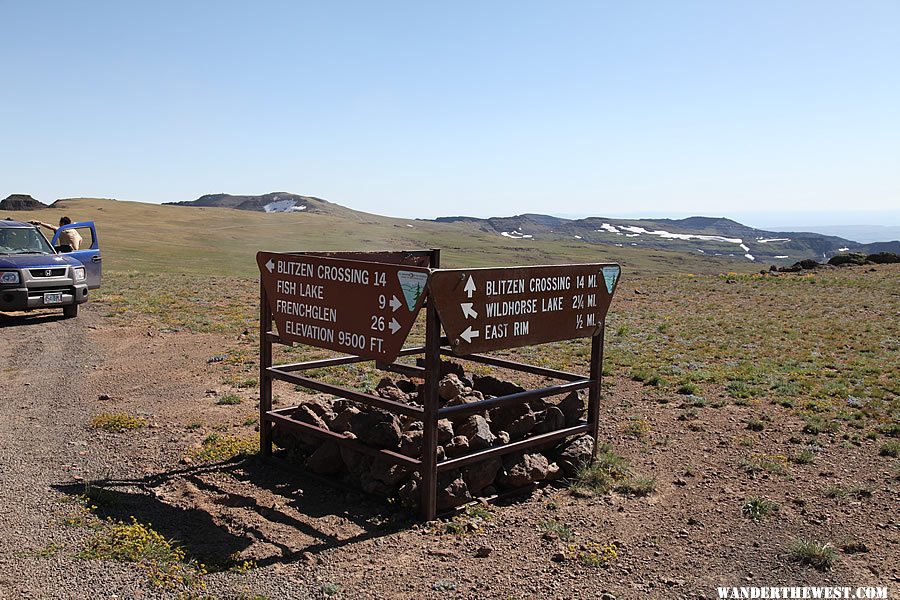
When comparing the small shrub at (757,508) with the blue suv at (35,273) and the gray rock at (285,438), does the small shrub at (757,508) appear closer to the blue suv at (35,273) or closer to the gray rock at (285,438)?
the gray rock at (285,438)

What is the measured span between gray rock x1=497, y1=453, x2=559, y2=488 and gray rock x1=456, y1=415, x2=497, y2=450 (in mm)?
289

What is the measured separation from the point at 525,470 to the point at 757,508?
81.4 inches

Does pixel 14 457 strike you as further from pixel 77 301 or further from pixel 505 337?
pixel 77 301

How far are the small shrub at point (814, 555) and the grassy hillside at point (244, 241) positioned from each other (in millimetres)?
54977

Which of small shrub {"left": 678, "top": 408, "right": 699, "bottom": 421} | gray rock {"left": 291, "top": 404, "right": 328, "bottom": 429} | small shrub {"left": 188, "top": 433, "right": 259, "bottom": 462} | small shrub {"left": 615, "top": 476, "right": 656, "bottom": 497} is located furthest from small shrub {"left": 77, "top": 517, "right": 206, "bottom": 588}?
small shrub {"left": 678, "top": 408, "right": 699, "bottom": 421}

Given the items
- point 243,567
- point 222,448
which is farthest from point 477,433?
point 222,448

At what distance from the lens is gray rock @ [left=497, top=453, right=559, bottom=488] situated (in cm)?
699

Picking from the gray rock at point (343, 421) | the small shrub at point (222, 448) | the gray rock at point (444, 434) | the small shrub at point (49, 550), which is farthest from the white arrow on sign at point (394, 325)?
the small shrub at point (49, 550)

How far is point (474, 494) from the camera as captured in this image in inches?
269

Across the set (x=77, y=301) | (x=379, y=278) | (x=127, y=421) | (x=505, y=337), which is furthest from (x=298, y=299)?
(x=77, y=301)

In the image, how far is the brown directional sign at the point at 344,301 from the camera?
20.5ft

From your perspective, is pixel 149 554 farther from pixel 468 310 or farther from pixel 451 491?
pixel 468 310

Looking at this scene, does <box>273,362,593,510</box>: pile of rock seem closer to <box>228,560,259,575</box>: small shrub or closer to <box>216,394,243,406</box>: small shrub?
<box>228,560,259,575</box>: small shrub

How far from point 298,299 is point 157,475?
2.10 metres
